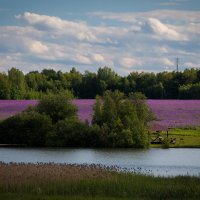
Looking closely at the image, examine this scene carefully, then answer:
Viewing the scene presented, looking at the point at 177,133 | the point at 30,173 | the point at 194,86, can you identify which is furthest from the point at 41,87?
the point at 30,173

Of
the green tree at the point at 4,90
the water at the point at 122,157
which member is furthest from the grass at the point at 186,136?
the green tree at the point at 4,90

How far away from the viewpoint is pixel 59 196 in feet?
84.1

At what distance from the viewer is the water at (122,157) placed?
144 feet

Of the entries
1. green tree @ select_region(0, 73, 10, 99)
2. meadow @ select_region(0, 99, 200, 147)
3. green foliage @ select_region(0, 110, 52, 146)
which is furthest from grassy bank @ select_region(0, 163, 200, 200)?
green tree @ select_region(0, 73, 10, 99)

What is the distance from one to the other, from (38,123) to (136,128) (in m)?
9.00

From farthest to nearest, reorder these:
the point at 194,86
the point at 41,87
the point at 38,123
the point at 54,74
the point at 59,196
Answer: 1. the point at 54,74
2. the point at 41,87
3. the point at 194,86
4. the point at 38,123
5. the point at 59,196

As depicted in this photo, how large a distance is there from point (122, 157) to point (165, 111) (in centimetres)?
2990

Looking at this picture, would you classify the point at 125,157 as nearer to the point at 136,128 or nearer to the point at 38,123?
the point at 136,128

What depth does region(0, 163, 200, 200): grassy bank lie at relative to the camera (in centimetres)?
2634

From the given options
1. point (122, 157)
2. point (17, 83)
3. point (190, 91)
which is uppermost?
point (17, 83)

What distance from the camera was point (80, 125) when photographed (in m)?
62.5

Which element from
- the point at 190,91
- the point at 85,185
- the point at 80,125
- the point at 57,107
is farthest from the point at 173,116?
the point at 85,185

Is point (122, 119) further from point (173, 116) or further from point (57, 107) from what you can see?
point (173, 116)

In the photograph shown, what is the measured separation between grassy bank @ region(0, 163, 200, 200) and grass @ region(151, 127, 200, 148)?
1054 inches
